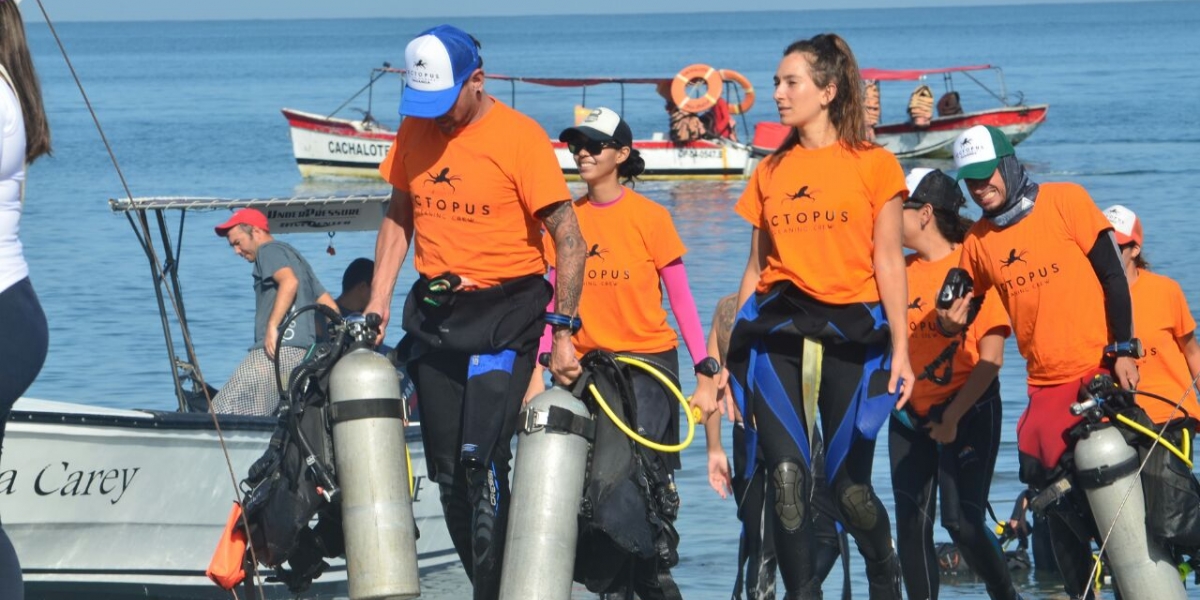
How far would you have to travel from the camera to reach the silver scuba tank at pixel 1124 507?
5.91m

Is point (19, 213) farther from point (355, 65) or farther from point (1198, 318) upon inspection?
point (355, 65)

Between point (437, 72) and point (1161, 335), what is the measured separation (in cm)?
278

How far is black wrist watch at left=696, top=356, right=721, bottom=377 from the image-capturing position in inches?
253

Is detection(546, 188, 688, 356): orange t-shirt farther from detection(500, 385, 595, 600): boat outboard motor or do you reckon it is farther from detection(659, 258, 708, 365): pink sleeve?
detection(500, 385, 595, 600): boat outboard motor

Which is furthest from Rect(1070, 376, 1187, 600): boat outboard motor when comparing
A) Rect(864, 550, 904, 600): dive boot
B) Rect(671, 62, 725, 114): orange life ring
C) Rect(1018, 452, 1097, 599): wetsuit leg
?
Rect(671, 62, 725, 114): orange life ring

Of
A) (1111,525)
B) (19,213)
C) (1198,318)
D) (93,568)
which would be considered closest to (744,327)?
(1111,525)

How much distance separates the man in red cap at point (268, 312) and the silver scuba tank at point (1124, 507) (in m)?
4.51

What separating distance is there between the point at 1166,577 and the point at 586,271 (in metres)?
2.29

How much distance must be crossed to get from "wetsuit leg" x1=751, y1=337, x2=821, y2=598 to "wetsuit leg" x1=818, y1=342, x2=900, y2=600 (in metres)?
0.10

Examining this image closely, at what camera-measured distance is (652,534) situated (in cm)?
612

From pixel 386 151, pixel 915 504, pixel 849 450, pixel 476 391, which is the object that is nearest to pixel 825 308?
pixel 849 450

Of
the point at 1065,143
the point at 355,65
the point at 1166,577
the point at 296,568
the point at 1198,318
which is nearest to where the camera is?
the point at 1166,577

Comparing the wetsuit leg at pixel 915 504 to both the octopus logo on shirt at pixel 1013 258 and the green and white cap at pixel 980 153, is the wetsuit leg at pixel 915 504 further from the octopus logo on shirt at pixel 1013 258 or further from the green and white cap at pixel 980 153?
the green and white cap at pixel 980 153

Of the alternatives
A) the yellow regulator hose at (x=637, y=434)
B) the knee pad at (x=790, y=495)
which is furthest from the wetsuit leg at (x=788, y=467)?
the yellow regulator hose at (x=637, y=434)
